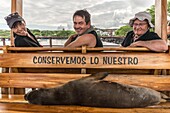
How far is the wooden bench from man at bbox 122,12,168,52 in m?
0.06

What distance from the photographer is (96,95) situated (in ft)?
6.29

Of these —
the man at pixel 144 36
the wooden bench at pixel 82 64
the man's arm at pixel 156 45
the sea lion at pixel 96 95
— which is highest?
the man at pixel 144 36

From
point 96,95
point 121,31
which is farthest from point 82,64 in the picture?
point 121,31

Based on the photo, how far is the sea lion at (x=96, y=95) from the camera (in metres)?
1.91

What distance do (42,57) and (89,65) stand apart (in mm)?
390

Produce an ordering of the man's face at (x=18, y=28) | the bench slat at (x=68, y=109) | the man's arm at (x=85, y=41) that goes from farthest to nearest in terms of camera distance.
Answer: the man's face at (x=18, y=28), the man's arm at (x=85, y=41), the bench slat at (x=68, y=109)

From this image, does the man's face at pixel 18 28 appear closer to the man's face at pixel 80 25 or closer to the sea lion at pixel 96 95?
the man's face at pixel 80 25

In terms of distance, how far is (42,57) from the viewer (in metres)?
2.34

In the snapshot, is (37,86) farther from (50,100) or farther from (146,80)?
(146,80)

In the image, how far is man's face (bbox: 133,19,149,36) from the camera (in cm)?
282

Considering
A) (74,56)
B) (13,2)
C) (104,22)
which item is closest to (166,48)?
(74,56)

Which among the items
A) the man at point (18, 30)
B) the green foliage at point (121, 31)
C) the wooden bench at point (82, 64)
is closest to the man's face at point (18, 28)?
the man at point (18, 30)

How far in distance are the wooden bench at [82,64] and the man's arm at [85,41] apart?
0.28 ft

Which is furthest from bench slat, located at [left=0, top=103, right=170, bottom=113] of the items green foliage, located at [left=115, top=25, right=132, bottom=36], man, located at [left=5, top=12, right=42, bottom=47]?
green foliage, located at [left=115, top=25, right=132, bottom=36]
